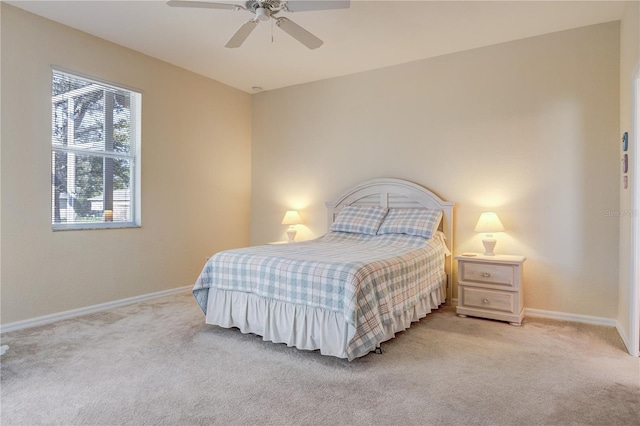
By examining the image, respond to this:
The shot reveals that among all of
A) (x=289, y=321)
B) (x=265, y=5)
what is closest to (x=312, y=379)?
(x=289, y=321)

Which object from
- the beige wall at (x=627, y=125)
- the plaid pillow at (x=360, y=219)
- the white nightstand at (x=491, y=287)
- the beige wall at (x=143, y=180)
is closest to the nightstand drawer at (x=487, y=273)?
the white nightstand at (x=491, y=287)

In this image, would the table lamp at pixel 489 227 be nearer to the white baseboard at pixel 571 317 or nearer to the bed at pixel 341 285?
the bed at pixel 341 285

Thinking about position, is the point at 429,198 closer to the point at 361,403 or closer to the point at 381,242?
the point at 381,242

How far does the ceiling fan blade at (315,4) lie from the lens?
2498 mm

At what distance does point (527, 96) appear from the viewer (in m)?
3.77

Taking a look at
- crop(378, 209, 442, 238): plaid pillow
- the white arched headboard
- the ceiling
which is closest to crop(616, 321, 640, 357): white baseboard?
the white arched headboard

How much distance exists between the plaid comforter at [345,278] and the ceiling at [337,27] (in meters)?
2.07

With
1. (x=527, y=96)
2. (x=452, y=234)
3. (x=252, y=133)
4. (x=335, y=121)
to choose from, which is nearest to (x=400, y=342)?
(x=452, y=234)

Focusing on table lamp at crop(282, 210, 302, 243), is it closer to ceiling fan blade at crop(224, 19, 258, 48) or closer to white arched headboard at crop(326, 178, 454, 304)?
white arched headboard at crop(326, 178, 454, 304)

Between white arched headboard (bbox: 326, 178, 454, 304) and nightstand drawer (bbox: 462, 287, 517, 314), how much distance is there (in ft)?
1.66

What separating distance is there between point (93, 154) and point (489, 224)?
402 cm

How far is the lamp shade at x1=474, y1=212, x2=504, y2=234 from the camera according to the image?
12.0 feet

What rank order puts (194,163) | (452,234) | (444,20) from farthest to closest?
(194,163) < (452,234) < (444,20)

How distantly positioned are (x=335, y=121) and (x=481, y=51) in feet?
6.17
